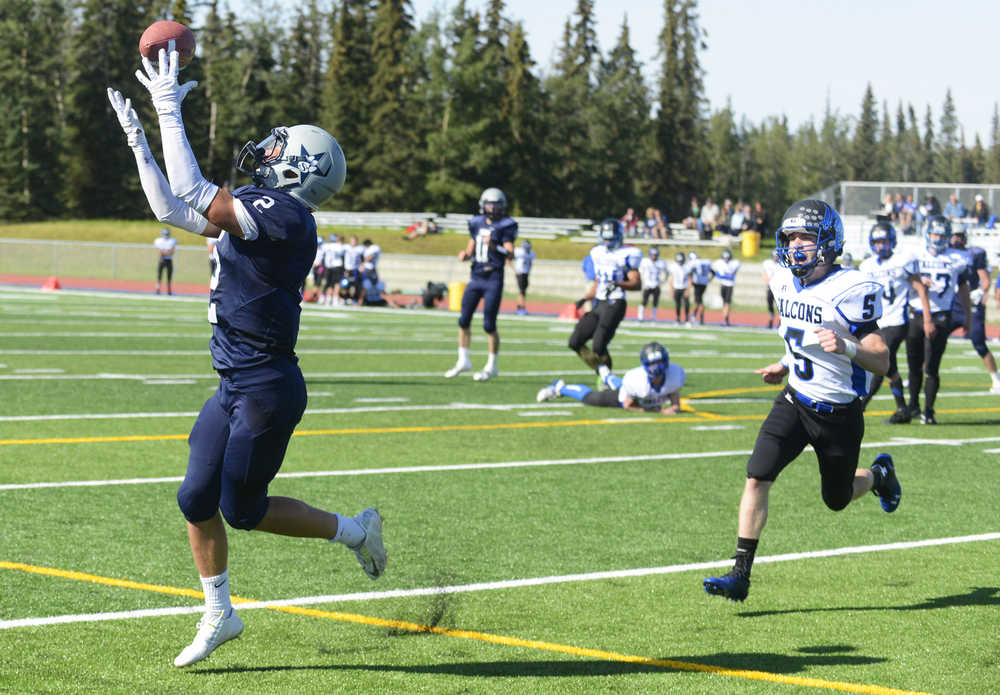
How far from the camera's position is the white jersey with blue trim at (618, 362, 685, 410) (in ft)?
40.7

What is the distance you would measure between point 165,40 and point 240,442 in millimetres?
1298

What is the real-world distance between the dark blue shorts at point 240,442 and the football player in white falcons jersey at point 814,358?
6.87 ft

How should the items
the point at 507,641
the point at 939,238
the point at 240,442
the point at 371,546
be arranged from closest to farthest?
the point at 240,442 → the point at 507,641 → the point at 371,546 → the point at 939,238

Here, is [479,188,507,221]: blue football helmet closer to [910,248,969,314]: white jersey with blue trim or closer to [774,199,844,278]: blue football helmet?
[910,248,969,314]: white jersey with blue trim

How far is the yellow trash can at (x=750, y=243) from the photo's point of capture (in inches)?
1889

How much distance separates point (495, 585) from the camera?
577cm

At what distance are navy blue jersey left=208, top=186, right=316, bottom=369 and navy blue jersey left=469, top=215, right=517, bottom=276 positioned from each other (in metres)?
10.3

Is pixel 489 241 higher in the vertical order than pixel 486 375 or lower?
higher

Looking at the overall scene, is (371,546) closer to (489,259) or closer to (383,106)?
(489,259)

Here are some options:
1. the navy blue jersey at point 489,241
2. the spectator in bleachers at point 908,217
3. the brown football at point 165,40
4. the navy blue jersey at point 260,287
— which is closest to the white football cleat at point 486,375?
the navy blue jersey at point 489,241

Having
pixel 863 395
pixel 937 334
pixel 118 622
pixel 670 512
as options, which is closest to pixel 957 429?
pixel 937 334

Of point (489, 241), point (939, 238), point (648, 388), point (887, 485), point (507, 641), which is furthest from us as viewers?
point (489, 241)

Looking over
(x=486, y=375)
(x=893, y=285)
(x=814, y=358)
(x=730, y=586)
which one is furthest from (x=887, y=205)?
(x=730, y=586)

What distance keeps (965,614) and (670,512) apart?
2335 millimetres
